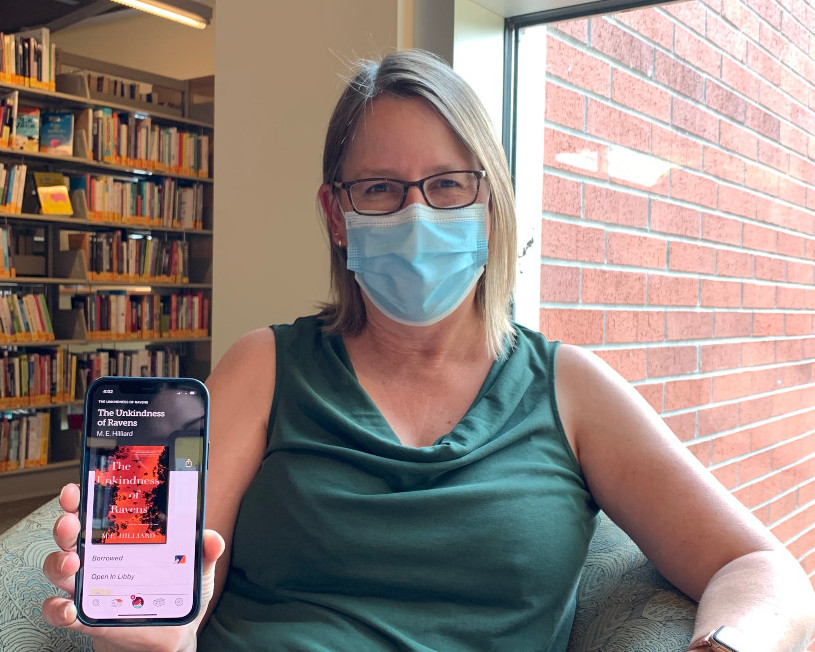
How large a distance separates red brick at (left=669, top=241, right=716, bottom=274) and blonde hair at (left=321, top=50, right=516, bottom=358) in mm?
784

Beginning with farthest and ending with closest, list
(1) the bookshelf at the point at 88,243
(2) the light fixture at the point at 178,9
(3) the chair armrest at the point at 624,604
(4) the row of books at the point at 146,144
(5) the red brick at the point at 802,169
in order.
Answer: (4) the row of books at the point at 146,144 → (2) the light fixture at the point at 178,9 → (1) the bookshelf at the point at 88,243 → (5) the red brick at the point at 802,169 → (3) the chair armrest at the point at 624,604

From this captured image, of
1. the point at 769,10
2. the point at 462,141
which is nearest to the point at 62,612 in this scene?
the point at 462,141

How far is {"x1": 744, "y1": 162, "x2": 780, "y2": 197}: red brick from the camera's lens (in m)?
1.90

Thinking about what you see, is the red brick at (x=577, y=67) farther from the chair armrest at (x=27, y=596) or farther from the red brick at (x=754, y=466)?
the chair armrest at (x=27, y=596)

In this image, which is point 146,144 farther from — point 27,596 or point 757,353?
point 27,596

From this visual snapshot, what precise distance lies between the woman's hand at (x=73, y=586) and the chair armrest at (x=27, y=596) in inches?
11.7

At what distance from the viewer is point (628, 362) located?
79.4 inches

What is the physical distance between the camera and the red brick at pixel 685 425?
2055 millimetres


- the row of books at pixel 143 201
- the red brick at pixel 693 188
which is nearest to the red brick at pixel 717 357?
the red brick at pixel 693 188

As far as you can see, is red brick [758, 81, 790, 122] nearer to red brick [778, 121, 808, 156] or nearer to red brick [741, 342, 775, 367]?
red brick [778, 121, 808, 156]

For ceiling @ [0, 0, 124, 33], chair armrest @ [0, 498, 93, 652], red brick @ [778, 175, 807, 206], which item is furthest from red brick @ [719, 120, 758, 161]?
ceiling @ [0, 0, 124, 33]

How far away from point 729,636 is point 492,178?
742 mm

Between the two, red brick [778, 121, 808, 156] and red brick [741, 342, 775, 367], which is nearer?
red brick [778, 121, 808, 156]

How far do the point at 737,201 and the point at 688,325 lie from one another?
12.7 inches
